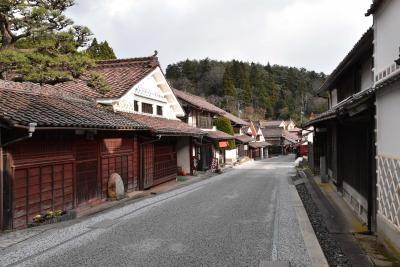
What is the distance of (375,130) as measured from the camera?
27.7 feet

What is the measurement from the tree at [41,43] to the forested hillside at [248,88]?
80341 mm

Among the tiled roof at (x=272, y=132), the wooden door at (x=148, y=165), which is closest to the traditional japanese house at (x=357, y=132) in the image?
the wooden door at (x=148, y=165)

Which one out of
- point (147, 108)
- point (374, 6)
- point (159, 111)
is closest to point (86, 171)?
point (147, 108)

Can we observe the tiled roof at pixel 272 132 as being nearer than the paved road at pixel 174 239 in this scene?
No

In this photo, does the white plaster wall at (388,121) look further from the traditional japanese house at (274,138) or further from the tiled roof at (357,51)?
the traditional japanese house at (274,138)

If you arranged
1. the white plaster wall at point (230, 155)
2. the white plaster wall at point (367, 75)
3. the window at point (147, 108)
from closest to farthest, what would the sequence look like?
the white plaster wall at point (367, 75), the window at point (147, 108), the white plaster wall at point (230, 155)

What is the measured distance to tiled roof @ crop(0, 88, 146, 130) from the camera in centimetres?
1024

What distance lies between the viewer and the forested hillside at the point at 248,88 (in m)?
100

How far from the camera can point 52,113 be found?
1202cm

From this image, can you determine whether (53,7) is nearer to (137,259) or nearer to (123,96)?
(123,96)

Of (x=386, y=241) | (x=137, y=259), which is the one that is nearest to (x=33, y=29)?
(x=137, y=259)

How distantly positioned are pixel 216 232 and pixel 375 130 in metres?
4.56

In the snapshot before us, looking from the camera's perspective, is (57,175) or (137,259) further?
(57,175)

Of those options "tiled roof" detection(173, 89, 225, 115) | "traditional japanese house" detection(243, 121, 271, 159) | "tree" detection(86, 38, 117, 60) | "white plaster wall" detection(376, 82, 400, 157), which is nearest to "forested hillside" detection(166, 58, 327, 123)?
"traditional japanese house" detection(243, 121, 271, 159)
